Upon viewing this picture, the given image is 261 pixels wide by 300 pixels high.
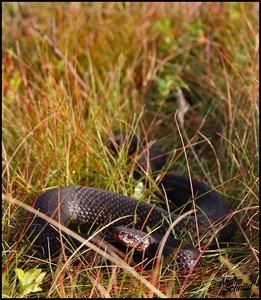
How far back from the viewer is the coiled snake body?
144 inches

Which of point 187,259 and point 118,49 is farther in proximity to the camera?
point 118,49

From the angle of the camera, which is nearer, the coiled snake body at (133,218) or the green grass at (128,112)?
the green grass at (128,112)

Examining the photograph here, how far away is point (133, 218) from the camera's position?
4227mm

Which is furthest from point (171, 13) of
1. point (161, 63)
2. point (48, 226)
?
point (48, 226)

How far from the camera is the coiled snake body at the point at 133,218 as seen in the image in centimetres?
367

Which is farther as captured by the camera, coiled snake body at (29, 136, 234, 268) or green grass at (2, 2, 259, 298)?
coiled snake body at (29, 136, 234, 268)

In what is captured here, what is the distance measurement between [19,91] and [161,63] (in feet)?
4.54

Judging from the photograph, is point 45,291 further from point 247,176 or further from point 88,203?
point 247,176

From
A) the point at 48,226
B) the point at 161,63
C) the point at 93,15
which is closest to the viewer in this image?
the point at 48,226

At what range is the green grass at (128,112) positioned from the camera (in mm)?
3461

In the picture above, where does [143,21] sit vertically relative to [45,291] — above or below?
above

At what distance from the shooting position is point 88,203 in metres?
4.30

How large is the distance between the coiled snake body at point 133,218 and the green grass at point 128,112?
0.11 metres

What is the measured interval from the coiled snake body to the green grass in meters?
0.11
